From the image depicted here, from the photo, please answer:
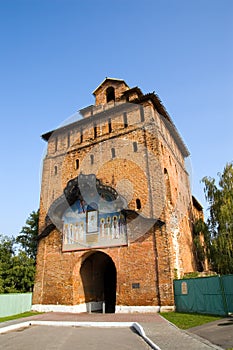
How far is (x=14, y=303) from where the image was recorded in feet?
46.2

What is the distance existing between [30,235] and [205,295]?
17007 millimetres

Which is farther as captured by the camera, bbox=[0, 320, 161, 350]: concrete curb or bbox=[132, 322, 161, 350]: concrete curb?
bbox=[0, 320, 161, 350]: concrete curb

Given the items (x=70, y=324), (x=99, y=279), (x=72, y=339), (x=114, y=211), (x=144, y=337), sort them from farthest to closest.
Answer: (x=99, y=279), (x=114, y=211), (x=70, y=324), (x=72, y=339), (x=144, y=337)

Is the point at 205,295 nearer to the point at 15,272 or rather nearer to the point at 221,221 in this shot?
A: the point at 221,221

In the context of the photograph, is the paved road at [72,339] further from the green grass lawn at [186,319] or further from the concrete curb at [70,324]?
the green grass lawn at [186,319]

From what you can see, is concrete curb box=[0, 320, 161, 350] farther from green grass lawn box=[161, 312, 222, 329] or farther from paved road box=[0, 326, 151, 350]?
green grass lawn box=[161, 312, 222, 329]

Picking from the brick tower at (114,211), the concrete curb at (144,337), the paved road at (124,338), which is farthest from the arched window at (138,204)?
the concrete curb at (144,337)

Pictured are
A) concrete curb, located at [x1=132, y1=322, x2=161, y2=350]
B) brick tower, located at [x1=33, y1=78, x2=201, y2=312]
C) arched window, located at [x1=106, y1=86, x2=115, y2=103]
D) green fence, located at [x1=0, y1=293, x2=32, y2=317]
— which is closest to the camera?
concrete curb, located at [x1=132, y1=322, x2=161, y2=350]

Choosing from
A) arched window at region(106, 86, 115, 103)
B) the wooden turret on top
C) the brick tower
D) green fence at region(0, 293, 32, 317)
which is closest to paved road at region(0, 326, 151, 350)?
the brick tower

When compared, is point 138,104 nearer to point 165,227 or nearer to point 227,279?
point 165,227

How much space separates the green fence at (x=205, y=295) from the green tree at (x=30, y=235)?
15211 millimetres

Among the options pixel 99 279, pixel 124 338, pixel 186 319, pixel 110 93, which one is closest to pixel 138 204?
pixel 186 319

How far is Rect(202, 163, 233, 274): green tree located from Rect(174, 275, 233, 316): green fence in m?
3.88

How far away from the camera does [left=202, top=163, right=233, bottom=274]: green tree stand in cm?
1491
